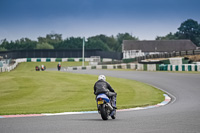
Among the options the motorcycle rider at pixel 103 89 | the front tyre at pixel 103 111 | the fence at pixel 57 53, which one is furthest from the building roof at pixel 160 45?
the front tyre at pixel 103 111

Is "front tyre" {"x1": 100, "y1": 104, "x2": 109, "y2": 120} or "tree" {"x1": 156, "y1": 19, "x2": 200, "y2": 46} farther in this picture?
"tree" {"x1": 156, "y1": 19, "x2": 200, "y2": 46}

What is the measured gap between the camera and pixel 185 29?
15612 centimetres

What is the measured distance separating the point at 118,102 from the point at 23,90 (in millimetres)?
6562

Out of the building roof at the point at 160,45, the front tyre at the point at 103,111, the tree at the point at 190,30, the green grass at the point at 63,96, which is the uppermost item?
the tree at the point at 190,30

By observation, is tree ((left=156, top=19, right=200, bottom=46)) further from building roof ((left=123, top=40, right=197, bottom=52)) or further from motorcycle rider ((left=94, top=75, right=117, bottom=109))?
motorcycle rider ((left=94, top=75, right=117, bottom=109))

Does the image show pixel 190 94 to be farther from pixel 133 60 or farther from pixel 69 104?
pixel 133 60

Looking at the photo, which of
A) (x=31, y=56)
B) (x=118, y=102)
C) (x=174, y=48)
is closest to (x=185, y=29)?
(x=174, y=48)

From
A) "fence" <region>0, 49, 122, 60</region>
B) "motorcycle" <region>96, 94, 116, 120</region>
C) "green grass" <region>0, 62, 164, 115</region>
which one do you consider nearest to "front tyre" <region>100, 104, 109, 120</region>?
"motorcycle" <region>96, 94, 116, 120</region>

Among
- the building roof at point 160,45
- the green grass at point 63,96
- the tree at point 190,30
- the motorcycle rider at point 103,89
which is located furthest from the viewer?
the tree at point 190,30

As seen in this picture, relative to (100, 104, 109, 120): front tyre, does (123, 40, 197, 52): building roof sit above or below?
above

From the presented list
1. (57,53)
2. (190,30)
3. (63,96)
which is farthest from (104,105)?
(190,30)

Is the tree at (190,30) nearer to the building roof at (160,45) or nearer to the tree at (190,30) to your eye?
the tree at (190,30)

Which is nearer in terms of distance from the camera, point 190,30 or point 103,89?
point 103,89

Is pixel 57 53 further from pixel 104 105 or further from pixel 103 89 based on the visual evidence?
pixel 104 105
